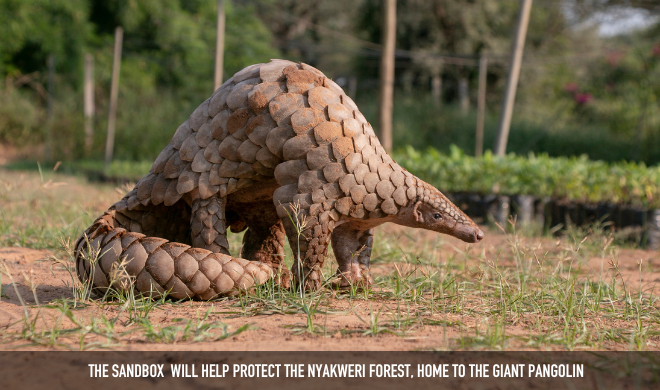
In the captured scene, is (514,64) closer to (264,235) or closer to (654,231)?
(654,231)

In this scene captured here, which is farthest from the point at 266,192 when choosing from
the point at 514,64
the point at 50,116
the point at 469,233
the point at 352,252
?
the point at 50,116

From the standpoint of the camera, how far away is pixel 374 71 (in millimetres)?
22938

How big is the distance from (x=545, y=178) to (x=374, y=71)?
1635 centimetres

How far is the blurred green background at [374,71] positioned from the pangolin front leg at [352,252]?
13.7 meters

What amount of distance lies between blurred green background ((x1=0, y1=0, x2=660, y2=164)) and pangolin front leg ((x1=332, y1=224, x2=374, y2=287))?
45.0ft

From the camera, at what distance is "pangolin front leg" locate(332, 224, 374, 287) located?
3004 millimetres

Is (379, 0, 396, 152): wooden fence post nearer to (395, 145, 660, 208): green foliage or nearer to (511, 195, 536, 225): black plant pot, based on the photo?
(395, 145, 660, 208): green foliage

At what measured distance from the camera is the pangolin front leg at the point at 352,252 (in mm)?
3004

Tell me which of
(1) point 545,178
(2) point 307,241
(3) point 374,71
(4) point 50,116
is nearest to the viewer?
(2) point 307,241

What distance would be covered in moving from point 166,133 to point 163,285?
15984 mm

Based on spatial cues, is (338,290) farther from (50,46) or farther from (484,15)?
(484,15)

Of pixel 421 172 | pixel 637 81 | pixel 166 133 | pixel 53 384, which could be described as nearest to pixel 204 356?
pixel 53 384

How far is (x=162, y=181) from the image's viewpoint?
2.94 m
